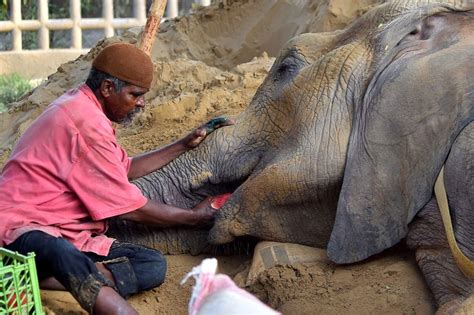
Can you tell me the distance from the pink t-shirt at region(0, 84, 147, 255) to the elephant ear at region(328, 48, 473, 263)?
95 centimetres

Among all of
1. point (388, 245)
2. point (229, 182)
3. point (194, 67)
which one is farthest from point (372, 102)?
point (194, 67)

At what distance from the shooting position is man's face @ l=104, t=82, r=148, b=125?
4754 millimetres

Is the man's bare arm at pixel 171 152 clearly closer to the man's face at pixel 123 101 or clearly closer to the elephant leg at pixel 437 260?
the man's face at pixel 123 101

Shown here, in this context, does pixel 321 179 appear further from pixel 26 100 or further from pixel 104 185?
pixel 26 100

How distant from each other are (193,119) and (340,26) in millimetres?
1282

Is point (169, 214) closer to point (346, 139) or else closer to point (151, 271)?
point (151, 271)

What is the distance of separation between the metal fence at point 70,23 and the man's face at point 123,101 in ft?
33.7

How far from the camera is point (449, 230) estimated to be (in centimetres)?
421

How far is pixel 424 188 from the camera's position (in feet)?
14.6

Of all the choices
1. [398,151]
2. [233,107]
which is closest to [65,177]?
[398,151]

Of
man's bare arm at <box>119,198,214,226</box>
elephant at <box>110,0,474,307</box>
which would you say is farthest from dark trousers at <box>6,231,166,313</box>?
elephant at <box>110,0,474,307</box>

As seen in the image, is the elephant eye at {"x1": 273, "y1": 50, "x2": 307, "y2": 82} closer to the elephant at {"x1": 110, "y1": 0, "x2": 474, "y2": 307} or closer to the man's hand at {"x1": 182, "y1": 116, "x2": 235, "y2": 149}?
the elephant at {"x1": 110, "y1": 0, "x2": 474, "y2": 307}

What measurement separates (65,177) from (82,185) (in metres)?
0.08

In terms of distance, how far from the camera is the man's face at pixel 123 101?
15.6 feet
